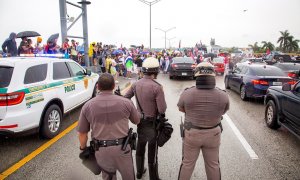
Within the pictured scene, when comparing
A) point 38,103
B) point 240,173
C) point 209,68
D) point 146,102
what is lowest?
point 240,173

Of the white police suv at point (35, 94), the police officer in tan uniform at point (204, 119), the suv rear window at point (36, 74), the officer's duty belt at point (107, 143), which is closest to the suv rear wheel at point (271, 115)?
Result: the police officer in tan uniform at point (204, 119)

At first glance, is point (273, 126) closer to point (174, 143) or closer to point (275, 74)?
point (174, 143)

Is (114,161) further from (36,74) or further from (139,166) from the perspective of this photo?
(36,74)

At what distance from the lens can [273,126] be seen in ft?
20.5

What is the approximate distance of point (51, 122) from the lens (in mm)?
5582

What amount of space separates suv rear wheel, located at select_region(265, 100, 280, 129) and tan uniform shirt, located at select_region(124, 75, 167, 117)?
13.2 feet

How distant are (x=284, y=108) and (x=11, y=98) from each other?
5859 millimetres

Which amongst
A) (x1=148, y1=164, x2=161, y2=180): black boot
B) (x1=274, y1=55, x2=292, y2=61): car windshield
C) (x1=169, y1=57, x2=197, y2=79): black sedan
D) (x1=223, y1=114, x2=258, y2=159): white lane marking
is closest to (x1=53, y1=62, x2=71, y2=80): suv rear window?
(x1=148, y1=164, x2=161, y2=180): black boot

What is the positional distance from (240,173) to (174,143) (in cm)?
161

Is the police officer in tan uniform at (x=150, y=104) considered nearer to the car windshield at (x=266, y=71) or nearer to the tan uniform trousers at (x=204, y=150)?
the tan uniform trousers at (x=204, y=150)

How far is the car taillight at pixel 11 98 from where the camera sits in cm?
452

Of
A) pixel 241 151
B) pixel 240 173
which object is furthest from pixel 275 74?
pixel 240 173

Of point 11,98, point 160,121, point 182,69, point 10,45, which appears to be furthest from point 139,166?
point 182,69

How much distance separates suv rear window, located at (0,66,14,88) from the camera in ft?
15.2
